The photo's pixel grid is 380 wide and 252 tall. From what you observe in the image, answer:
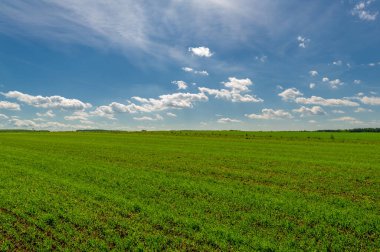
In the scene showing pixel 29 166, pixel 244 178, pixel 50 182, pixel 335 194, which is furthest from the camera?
pixel 29 166

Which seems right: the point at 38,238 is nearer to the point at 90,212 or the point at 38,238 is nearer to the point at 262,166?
the point at 90,212

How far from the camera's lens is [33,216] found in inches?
462

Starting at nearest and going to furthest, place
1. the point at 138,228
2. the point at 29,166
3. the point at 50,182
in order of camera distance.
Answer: the point at 138,228 < the point at 50,182 < the point at 29,166

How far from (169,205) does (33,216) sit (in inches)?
215

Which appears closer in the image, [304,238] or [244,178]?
[304,238]

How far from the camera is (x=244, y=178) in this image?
67.0 feet

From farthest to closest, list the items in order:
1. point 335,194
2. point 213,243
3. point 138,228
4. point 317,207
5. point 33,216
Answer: point 335,194 < point 317,207 < point 33,216 < point 138,228 < point 213,243

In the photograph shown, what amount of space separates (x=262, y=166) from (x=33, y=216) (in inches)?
735

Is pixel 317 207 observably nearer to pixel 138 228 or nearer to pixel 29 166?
pixel 138 228

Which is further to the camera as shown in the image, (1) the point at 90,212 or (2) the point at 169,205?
(2) the point at 169,205

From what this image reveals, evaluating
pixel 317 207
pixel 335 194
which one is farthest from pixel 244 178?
pixel 317 207

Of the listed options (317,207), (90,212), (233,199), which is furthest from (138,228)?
(317,207)

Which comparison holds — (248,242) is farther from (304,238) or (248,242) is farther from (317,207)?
(317,207)

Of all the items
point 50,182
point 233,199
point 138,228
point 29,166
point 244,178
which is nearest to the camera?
point 138,228
